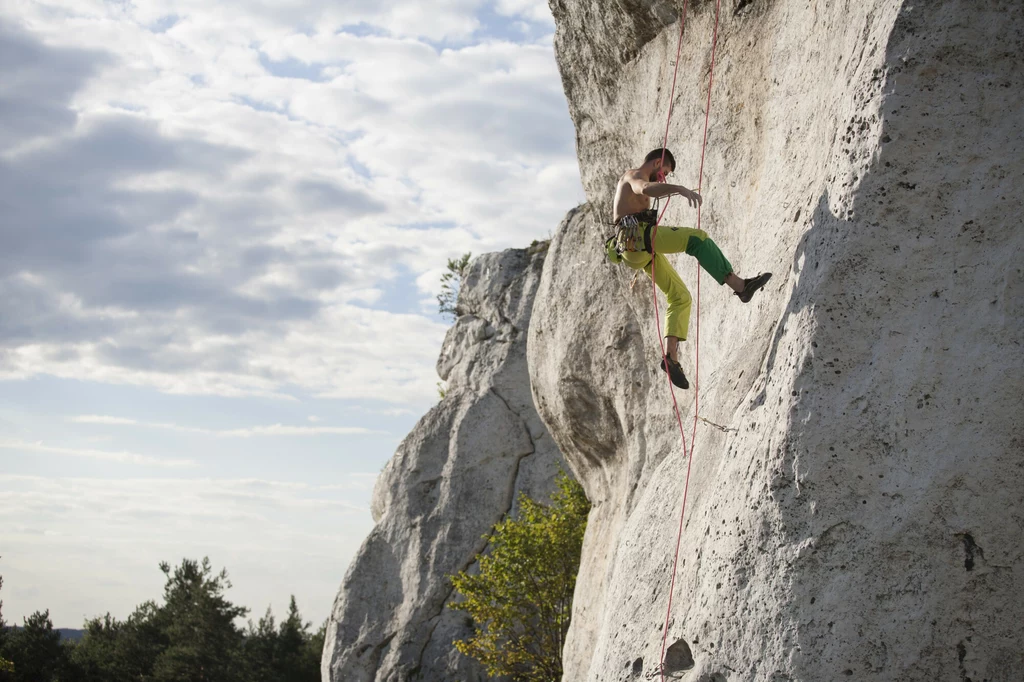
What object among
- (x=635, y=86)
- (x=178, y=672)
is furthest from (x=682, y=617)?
(x=178, y=672)

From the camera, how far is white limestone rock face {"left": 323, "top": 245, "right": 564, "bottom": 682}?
21.2m

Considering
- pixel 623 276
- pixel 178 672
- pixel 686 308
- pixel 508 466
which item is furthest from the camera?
pixel 178 672

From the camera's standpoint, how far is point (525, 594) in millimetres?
18953

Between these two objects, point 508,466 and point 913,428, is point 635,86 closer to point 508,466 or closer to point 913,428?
point 913,428

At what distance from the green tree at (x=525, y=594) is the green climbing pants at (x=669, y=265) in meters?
11.5

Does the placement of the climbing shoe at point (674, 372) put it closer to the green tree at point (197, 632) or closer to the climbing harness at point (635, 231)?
the climbing harness at point (635, 231)

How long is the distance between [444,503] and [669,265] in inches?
603

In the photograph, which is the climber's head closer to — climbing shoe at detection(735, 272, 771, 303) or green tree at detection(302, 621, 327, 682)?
climbing shoe at detection(735, 272, 771, 303)

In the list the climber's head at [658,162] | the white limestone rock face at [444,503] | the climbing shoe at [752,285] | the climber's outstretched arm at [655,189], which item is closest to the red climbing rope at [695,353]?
the climber's head at [658,162]

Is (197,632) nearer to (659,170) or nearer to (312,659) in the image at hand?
(312,659)

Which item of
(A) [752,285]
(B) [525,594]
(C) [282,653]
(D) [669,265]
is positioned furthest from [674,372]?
(C) [282,653]

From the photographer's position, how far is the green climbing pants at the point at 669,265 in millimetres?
7875

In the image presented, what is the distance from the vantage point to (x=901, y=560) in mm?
6066

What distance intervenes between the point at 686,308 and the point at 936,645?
11.4 feet
